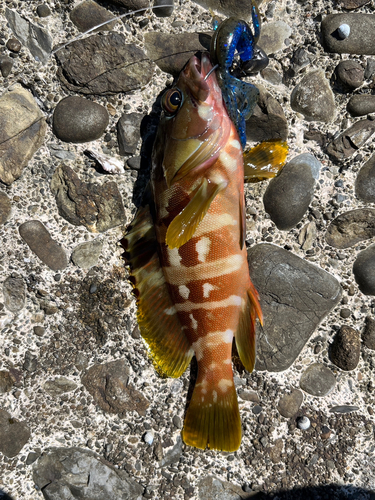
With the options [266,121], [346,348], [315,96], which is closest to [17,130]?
[266,121]

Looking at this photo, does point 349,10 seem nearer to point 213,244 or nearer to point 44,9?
point 213,244

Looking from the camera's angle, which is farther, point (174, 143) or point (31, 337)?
point (31, 337)

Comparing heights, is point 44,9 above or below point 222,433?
above

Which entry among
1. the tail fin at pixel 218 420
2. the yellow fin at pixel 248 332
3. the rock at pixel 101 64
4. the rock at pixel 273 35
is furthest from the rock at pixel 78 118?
the tail fin at pixel 218 420

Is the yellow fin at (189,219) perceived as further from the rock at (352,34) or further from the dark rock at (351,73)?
the rock at (352,34)

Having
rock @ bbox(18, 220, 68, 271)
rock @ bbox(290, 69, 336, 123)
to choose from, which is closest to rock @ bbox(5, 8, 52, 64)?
rock @ bbox(18, 220, 68, 271)

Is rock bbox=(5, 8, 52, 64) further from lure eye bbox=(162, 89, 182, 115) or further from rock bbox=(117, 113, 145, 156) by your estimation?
lure eye bbox=(162, 89, 182, 115)

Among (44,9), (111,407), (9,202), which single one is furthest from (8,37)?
(111,407)
